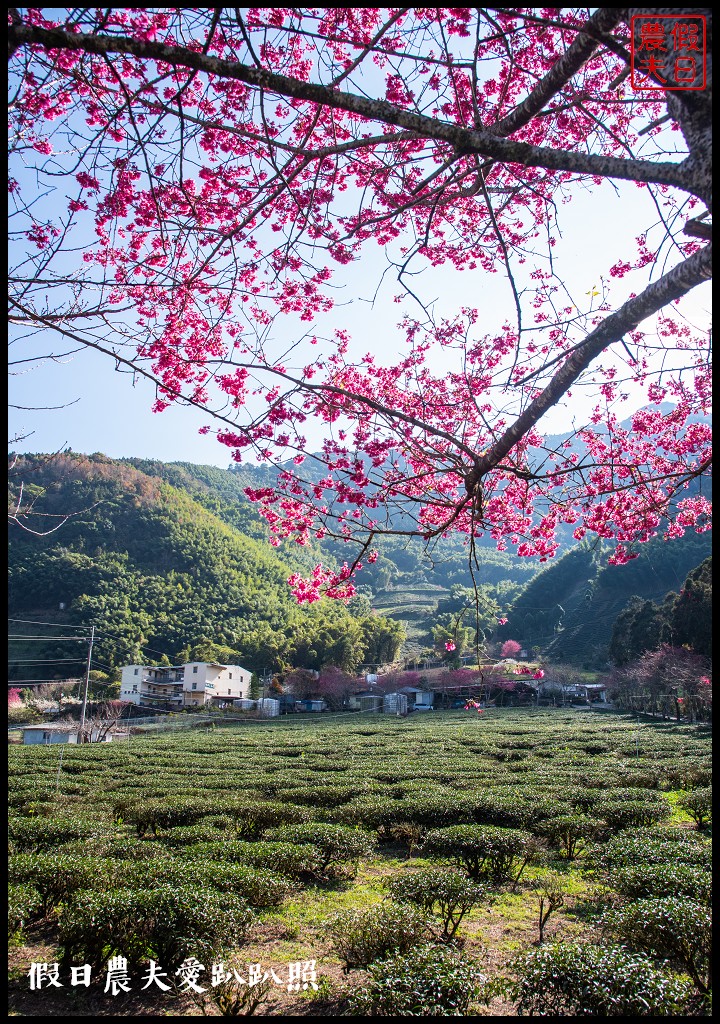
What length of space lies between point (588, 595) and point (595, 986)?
5590cm

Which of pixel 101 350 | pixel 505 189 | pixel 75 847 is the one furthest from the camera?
pixel 75 847

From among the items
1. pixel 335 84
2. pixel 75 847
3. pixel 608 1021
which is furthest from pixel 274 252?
pixel 75 847

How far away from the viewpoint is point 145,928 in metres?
4.08

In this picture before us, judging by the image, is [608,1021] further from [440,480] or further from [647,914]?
[440,480]

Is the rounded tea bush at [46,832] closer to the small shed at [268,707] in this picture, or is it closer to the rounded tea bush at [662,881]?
the rounded tea bush at [662,881]

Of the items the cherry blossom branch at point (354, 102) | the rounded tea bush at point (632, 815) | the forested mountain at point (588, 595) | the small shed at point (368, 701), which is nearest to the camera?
the cherry blossom branch at point (354, 102)

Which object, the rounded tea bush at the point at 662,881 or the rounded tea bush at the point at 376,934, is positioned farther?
the rounded tea bush at the point at 662,881

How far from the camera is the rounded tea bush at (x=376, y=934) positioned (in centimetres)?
411

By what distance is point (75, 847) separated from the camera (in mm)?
6066

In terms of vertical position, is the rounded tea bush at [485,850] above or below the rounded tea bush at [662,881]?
below

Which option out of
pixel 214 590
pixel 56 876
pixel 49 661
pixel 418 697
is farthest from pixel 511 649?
pixel 56 876

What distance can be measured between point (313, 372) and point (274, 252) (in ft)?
3.03

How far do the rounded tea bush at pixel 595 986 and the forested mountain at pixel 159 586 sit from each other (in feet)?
151

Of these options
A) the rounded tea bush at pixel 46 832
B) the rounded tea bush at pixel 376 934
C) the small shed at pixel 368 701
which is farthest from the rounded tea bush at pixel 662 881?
the small shed at pixel 368 701
